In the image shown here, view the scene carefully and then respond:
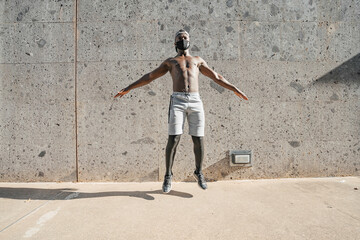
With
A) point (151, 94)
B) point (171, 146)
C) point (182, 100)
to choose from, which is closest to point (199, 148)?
point (171, 146)

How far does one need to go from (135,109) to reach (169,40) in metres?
1.28

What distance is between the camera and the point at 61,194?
9.95 feet

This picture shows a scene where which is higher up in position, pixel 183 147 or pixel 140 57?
pixel 140 57

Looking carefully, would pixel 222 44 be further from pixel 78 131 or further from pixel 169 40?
pixel 78 131

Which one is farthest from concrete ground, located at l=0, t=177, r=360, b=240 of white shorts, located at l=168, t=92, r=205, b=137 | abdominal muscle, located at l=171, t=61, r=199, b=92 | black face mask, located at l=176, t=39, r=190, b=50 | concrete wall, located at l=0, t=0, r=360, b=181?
black face mask, located at l=176, t=39, r=190, b=50

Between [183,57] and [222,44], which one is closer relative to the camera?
[183,57]

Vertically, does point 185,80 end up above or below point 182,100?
above

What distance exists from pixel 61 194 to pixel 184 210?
71.0 inches

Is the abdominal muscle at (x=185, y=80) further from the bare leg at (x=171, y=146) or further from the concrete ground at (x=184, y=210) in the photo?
the concrete ground at (x=184, y=210)

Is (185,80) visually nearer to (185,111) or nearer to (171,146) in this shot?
(185,111)

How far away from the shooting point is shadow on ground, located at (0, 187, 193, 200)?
9.57 ft

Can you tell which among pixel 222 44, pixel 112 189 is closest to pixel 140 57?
pixel 222 44

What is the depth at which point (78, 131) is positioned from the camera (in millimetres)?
3580

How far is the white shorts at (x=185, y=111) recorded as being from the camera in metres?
2.77
